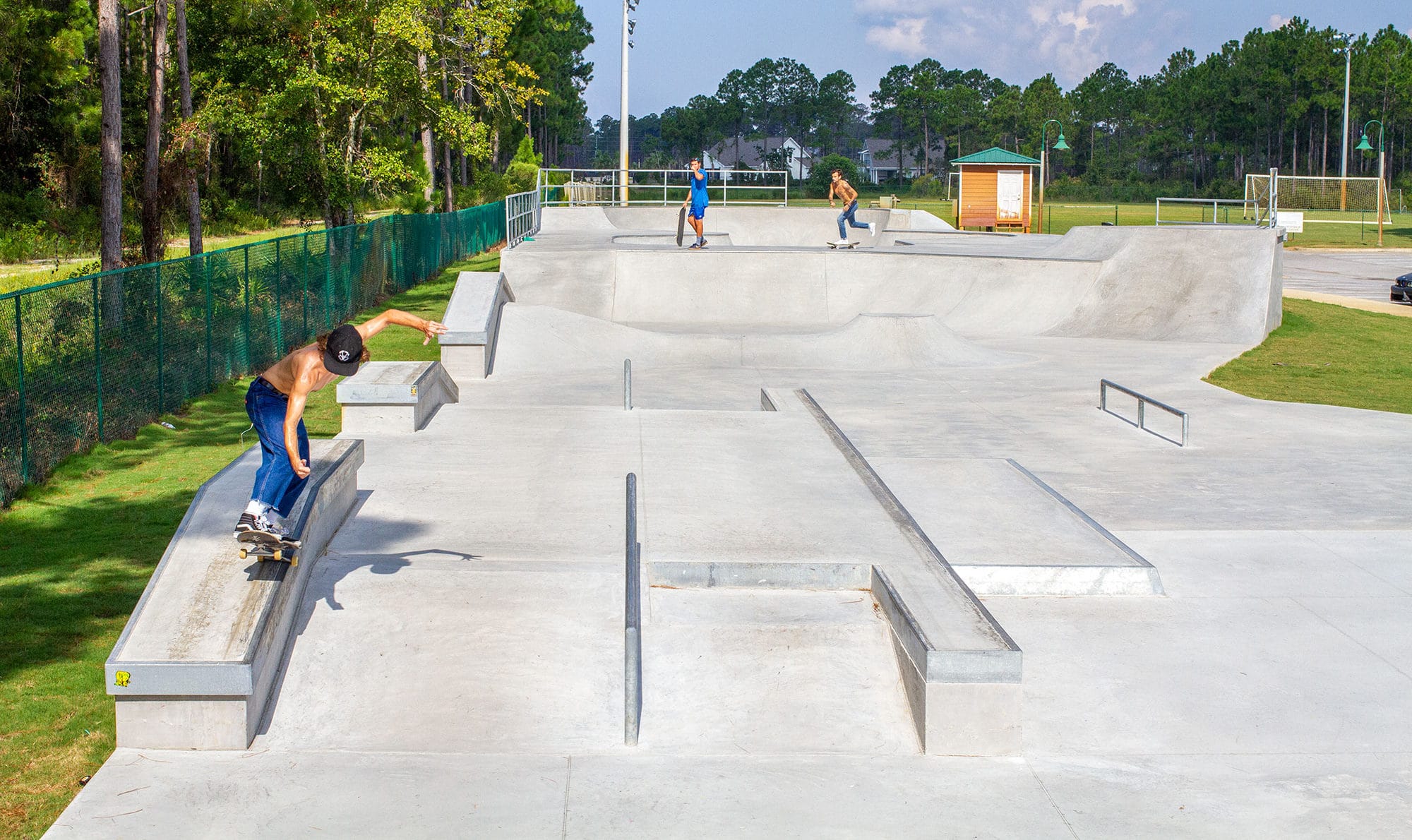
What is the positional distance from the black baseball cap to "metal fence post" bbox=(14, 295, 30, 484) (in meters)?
5.92

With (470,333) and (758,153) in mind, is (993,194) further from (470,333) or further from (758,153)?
(758,153)

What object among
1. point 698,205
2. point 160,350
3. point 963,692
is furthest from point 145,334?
point 698,205

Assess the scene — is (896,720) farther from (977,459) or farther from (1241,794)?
(977,459)

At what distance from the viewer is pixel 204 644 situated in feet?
17.7

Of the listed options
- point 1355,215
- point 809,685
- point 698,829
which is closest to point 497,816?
point 698,829

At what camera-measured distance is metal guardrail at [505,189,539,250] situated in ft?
94.7

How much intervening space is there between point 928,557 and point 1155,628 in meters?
1.36

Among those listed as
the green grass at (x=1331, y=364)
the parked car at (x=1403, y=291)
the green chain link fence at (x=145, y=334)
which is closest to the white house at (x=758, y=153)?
the parked car at (x=1403, y=291)

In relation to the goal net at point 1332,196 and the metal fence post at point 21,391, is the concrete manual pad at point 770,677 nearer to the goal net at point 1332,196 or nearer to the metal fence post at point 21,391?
the metal fence post at point 21,391

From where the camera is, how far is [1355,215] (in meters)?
68.0

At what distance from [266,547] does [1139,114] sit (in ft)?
497

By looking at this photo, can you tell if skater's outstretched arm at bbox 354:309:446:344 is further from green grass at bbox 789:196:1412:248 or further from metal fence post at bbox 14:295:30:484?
green grass at bbox 789:196:1412:248

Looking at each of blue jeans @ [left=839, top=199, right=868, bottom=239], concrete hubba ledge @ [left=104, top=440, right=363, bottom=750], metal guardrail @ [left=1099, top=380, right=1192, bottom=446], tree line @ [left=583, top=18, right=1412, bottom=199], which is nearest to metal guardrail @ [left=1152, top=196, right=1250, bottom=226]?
blue jeans @ [left=839, top=199, right=868, bottom=239]

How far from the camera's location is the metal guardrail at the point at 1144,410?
1190 centimetres
